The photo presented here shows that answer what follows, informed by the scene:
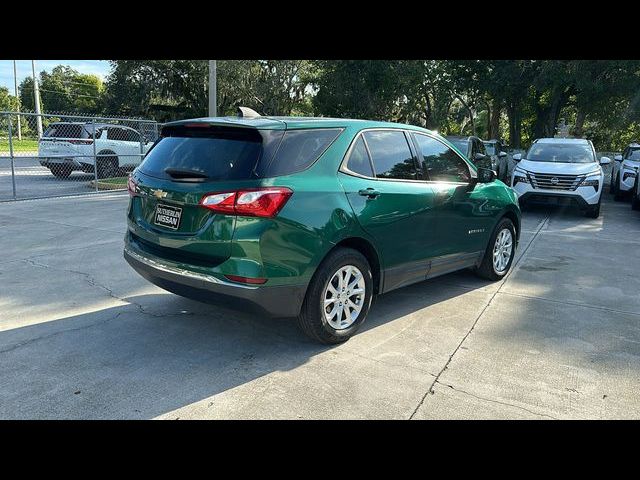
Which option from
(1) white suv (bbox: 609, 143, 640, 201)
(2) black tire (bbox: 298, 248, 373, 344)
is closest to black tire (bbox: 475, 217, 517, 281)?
(2) black tire (bbox: 298, 248, 373, 344)

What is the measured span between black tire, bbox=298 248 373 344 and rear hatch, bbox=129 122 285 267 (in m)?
0.72

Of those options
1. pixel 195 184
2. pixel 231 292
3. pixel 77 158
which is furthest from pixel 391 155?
pixel 77 158

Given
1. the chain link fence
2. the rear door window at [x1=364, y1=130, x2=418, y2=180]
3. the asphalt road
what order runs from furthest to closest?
the chain link fence, the asphalt road, the rear door window at [x1=364, y1=130, x2=418, y2=180]

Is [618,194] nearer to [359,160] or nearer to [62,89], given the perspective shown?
[359,160]

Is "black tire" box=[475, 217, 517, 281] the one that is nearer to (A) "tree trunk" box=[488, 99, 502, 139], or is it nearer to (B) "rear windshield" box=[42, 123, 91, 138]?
(B) "rear windshield" box=[42, 123, 91, 138]

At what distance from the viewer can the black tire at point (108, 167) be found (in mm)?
15906

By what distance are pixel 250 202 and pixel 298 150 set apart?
616mm

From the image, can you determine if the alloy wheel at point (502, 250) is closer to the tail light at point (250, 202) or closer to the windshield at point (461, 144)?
the tail light at point (250, 202)

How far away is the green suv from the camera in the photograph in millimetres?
3426

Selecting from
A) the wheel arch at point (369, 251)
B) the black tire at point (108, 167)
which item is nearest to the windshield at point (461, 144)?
the wheel arch at point (369, 251)

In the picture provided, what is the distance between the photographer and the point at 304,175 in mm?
3641

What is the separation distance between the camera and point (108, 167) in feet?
52.9

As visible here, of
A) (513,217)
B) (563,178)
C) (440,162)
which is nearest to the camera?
(440,162)
